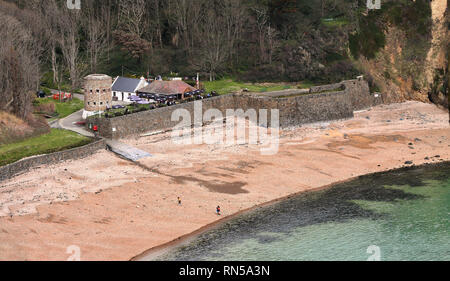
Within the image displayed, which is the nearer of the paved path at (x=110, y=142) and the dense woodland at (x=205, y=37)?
the paved path at (x=110, y=142)

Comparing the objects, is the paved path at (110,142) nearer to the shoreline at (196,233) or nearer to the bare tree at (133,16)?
the shoreline at (196,233)

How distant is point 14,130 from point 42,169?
9651mm

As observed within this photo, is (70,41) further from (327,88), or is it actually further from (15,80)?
(327,88)

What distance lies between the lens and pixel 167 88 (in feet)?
292

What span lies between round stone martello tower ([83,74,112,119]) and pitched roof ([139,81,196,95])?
7.19 metres

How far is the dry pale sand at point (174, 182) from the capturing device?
54719 mm

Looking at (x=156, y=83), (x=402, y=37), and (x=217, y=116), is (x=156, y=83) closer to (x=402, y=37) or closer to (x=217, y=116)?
(x=217, y=116)

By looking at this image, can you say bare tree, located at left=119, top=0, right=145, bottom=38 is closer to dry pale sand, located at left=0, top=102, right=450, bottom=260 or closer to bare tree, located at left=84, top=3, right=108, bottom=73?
bare tree, located at left=84, top=3, right=108, bottom=73

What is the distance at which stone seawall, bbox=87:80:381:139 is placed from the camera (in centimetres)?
8175

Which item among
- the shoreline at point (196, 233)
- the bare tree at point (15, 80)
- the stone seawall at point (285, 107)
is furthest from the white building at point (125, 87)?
the shoreline at point (196, 233)

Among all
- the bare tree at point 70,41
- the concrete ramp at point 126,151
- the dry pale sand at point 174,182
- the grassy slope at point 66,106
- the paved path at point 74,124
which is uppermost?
the bare tree at point 70,41

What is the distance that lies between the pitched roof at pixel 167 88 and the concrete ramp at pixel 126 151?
1344 centimetres

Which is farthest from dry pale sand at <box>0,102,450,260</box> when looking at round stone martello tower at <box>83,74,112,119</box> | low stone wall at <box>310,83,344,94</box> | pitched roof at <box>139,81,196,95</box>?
pitched roof at <box>139,81,196,95</box>

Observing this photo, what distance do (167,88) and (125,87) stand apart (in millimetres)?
6289
